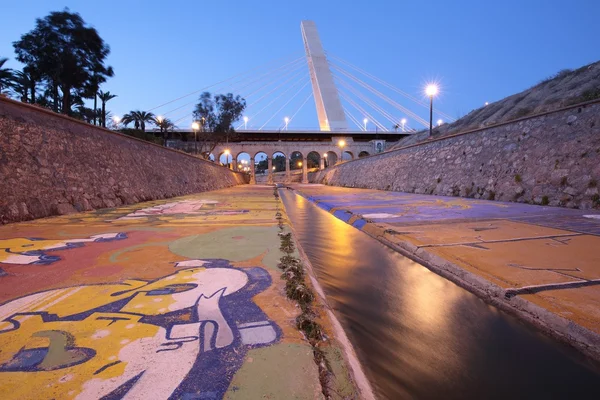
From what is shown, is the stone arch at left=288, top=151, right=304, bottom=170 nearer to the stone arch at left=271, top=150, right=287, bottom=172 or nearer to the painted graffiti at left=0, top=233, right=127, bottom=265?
the stone arch at left=271, top=150, right=287, bottom=172

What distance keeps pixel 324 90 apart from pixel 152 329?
6531 centimetres

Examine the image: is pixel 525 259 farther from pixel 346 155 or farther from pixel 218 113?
pixel 346 155

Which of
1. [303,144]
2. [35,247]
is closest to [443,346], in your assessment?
[35,247]

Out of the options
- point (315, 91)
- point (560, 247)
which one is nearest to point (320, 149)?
point (315, 91)

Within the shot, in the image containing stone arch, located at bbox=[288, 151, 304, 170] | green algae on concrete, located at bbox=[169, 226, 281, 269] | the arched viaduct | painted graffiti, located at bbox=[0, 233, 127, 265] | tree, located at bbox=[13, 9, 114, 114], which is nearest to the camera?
painted graffiti, located at bbox=[0, 233, 127, 265]

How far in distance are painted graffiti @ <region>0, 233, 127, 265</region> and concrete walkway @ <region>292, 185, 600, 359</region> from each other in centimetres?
421

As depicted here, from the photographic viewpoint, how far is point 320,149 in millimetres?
62000

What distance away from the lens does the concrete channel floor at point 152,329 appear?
1.25m

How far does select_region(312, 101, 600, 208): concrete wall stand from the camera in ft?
24.4

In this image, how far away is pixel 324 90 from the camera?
2451 inches

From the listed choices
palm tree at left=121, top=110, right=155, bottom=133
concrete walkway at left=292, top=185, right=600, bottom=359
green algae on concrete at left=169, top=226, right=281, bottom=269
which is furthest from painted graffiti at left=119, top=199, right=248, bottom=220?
palm tree at left=121, top=110, right=155, bottom=133

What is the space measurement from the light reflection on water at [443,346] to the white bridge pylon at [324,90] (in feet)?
200

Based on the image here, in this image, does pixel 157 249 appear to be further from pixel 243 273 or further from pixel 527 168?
pixel 527 168

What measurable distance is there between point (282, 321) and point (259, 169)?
103979 mm
